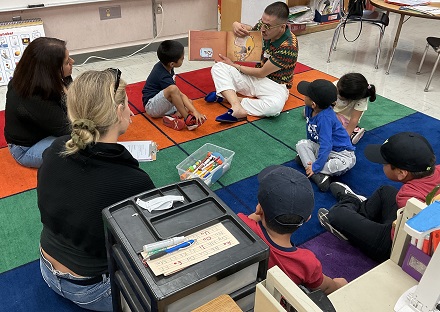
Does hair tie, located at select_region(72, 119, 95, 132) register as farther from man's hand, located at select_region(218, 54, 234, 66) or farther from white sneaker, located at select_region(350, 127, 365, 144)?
man's hand, located at select_region(218, 54, 234, 66)

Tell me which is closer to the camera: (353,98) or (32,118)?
(32,118)

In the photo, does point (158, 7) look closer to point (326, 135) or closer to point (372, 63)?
point (372, 63)

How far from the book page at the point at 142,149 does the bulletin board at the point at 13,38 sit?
1.89 meters

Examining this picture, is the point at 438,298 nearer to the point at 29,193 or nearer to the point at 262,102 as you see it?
the point at 29,193

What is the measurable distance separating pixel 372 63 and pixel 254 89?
73.8 inches

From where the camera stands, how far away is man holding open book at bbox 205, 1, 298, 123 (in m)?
3.23

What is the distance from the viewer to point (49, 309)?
172cm

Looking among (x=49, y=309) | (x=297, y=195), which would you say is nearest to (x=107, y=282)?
(x=49, y=309)

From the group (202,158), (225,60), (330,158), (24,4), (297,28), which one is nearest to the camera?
(330,158)

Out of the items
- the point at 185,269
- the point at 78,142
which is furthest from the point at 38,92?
the point at 185,269

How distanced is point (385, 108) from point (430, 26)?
128 inches

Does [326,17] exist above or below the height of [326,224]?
above

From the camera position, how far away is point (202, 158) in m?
2.68

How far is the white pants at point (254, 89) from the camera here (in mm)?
3258
